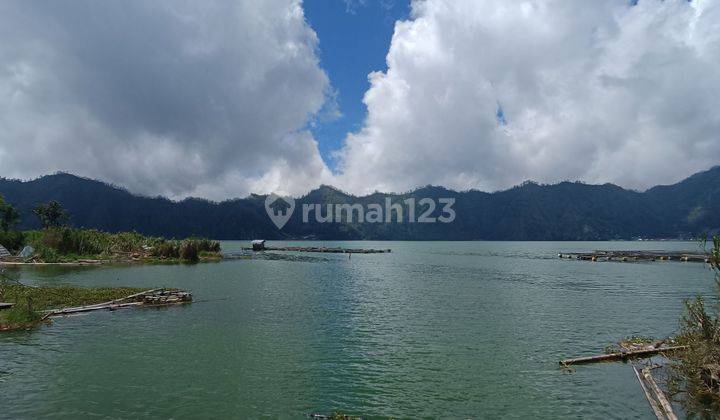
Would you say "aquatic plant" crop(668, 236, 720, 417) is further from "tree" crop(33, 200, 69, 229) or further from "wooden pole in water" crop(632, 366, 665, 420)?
"tree" crop(33, 200, 69, 229)

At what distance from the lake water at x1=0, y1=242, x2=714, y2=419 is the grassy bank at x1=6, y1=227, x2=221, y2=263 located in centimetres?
7483

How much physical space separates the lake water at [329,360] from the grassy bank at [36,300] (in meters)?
1.80

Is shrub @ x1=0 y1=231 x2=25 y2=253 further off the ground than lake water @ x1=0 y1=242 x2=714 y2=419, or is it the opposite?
shrub @ x1=0 y1=231 x2=25 y2=253

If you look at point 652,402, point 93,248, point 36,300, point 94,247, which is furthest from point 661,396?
point 94,247

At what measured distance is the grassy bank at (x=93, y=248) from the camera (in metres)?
111

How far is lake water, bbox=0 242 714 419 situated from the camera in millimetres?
22125

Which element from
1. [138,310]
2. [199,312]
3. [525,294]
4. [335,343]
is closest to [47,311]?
[138,310]

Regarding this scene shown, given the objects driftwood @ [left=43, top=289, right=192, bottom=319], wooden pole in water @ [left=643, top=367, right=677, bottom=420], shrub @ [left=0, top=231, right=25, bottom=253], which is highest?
shrub @ [left=0, top=231, right=25, bottom=253]

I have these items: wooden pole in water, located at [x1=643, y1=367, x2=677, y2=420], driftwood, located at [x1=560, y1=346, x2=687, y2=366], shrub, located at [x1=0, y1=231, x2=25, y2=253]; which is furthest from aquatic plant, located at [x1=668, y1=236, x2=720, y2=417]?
shrub, located at [x1=0, y1=231, x2=25, y2=253]

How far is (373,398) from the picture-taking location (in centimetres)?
2322

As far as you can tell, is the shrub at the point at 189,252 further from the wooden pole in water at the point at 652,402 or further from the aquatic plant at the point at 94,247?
the wooden pole in water at the point at 652,402

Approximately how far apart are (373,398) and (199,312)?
97.4 ft

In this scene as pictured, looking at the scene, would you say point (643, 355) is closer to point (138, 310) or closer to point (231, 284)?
point (138, 310)

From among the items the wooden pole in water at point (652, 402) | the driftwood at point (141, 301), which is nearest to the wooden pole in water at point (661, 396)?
the wooden pole in water at point (652, 402)
